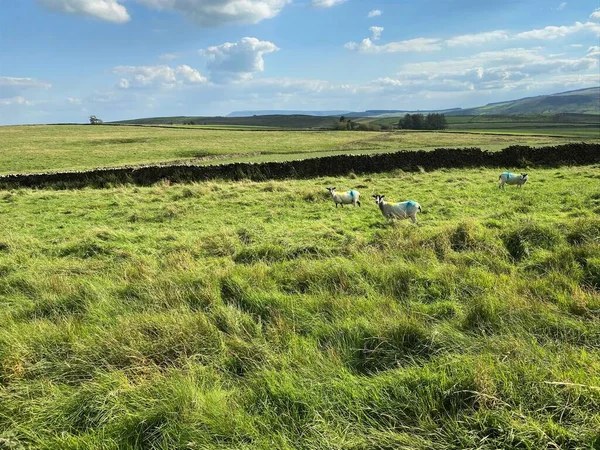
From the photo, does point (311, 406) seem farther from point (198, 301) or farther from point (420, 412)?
point (198, 301)

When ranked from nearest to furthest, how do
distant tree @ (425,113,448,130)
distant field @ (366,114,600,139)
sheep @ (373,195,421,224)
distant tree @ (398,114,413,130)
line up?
1. sheep @ (373,195,421,224)
2. distant field @ (366,114,600,139)
3. distant tree @ (425,113,448,130)
4. distant tree @ (398,114,413,130)

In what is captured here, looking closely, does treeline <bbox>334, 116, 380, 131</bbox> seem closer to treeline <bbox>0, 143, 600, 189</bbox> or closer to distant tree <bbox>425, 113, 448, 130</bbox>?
distant tree <bbox>425, 113, 448, 130</bbox>

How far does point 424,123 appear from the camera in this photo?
104250 mm

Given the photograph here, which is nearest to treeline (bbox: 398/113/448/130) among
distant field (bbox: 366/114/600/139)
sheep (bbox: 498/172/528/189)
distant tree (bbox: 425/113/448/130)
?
distant tree (bbox: 425/113/448/130)

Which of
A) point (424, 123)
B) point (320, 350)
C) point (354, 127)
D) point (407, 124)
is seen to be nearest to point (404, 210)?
point (320, 350)

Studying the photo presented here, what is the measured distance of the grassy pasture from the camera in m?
2.69

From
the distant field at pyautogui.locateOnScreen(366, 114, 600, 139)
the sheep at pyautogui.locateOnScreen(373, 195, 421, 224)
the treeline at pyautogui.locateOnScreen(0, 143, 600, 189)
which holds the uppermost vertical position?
the distant field at pyautogui.locateOnScreen(366, 114, 600, 139)

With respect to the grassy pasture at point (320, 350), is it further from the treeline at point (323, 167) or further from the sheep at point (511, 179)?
the treeline at point (323, 167)

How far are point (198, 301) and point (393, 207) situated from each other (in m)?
8.51

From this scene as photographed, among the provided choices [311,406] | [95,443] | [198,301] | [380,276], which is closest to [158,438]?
→ [95,443]

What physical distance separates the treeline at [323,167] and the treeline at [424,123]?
73.6 metres

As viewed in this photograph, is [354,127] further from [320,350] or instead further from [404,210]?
[320,350]

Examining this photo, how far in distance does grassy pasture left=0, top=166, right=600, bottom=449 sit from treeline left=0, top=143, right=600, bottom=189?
1991 cm

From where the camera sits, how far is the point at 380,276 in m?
5.41
